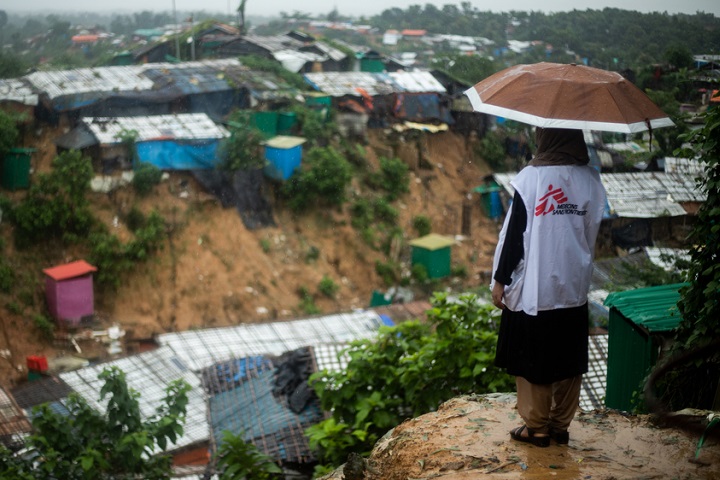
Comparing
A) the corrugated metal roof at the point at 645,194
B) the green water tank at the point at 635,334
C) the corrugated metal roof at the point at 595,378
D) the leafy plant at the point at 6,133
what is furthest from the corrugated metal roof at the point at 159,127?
the green water tank at the point at 635,334

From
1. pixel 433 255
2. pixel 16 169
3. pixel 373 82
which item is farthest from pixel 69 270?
pixel 373 82

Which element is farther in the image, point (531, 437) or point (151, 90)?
point (151, 90)

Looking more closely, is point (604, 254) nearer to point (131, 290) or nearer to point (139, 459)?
point (131, 290)

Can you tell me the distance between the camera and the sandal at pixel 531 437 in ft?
9.43

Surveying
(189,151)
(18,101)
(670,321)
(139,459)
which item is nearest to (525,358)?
(670,321)

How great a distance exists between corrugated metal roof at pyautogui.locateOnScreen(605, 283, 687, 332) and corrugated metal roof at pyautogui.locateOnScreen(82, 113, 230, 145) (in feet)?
41.6

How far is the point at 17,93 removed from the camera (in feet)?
52.3

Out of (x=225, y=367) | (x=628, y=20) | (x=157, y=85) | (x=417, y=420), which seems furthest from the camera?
(x=157, y=85)

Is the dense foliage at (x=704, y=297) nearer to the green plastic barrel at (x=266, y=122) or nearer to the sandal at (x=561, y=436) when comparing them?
the sandal at (x=561, y=436)

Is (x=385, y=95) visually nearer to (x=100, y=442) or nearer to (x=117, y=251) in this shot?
(x=117, y=251)

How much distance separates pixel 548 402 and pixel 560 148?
102 centimetres

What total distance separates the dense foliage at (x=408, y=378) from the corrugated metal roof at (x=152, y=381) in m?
4.70

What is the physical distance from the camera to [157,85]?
17203 mm

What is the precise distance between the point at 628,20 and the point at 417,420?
34.3ft
